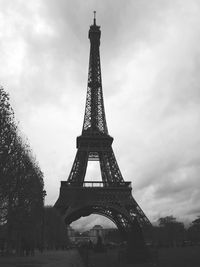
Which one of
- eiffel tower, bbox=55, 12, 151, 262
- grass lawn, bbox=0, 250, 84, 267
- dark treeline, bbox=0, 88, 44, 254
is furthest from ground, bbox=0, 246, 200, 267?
eiffel tower, bbox=55, 12, 151, 262

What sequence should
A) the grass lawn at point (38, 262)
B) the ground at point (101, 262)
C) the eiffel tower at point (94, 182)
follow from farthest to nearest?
1. the eiffel tower at point (94, 182)
2. the grass lawn at point (38, 262)
3. the ground at point (101, 262)

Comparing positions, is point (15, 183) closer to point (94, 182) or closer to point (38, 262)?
point (38, 262)

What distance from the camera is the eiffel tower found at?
82812 mm

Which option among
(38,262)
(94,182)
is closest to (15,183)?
(38,262)

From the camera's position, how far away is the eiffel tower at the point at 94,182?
82812 millimetres

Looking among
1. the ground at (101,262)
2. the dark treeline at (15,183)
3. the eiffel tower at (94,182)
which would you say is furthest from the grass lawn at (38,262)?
the eiffel tower at (94,182)

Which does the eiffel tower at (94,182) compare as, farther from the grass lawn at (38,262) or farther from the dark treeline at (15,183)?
the grass lawn at (38,262)

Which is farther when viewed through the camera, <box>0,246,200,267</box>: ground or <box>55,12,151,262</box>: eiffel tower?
<box>55,12,151,262</box>: eiffel tower

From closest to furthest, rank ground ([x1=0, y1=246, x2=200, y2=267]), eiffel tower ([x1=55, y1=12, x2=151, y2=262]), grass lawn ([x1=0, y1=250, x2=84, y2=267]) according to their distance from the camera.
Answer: ground ([x1=0, y1=246, x2=200, y2=267]) → grass lawn ([x1=0, y1=250, x2=84, y2=267]) → eiffel tower ([x1=55, y1=12, x2=151, y2=262])

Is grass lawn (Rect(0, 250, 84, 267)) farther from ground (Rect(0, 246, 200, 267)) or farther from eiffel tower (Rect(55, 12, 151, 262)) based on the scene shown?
eiffel tower (Rect(55, 12, 151, 262))

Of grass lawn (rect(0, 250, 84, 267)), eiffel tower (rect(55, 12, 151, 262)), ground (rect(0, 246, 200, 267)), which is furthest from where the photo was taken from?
eiffel tower (rect(55, 12, 151, 262))

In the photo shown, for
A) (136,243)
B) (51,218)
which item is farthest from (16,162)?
(51,218)

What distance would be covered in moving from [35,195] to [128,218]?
36433mm

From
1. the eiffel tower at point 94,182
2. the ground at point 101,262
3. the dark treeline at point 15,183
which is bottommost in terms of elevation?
the ground at point 101,262
